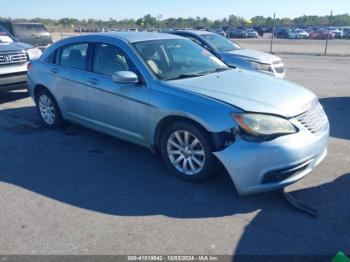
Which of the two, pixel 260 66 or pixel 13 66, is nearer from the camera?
pixel 13 66

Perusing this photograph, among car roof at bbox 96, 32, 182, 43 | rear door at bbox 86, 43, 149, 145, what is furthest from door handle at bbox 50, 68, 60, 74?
car roof at bbox 96, 32, 182, 43

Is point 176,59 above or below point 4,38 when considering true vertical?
below

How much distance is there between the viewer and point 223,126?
3494mm

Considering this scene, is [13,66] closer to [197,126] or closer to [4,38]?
[4,38]

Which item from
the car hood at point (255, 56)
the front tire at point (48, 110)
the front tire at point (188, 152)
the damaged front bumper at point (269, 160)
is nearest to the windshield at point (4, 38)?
the front tire at point (48, 110)

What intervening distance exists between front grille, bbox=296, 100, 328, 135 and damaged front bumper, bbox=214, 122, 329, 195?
4.2 inches

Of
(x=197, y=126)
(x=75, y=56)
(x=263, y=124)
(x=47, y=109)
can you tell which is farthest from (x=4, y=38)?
(x=263, y=124)

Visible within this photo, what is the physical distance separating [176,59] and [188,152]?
1.45m

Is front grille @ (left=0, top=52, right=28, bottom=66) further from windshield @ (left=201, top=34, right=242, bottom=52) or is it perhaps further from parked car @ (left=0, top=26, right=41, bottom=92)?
windshield @ (left=201, top=34, right=242, bottom=52)

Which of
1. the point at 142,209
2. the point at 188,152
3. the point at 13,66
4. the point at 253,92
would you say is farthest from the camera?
the point at 13,66

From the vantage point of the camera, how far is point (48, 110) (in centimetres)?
601

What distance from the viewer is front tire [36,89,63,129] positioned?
5828mm

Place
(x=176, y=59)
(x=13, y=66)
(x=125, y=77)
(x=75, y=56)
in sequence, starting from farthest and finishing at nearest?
(x=13, y=66) → (x=75, y=56) → (x=176, y=59) → (x=125, y=77)

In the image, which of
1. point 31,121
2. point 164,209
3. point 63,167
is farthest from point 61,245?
point 31,121
